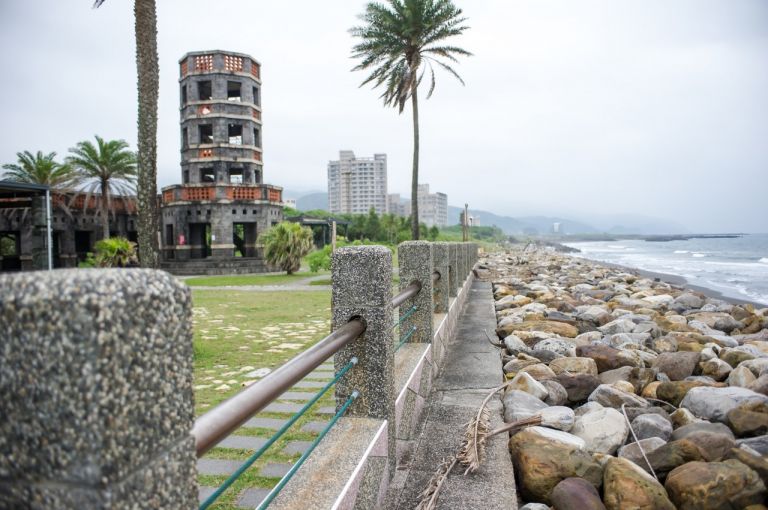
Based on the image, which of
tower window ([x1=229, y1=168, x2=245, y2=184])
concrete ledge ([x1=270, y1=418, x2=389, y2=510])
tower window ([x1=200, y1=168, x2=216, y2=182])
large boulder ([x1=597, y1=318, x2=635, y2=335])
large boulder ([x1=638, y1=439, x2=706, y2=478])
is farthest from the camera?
tower window ([x1=229, y1=168, x2=245, y2=184])

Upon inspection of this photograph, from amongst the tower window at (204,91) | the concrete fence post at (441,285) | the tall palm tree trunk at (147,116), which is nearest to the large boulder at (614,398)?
the concrete fence post at (441,285)

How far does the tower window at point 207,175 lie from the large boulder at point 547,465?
32616mm

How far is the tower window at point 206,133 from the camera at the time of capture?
3217cm

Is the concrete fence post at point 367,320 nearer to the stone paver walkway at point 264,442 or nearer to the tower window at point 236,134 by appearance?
the stone paver walkway at point 264,442

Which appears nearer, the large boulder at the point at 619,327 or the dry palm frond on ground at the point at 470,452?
the dry palm frond on ground at the point at 470,452

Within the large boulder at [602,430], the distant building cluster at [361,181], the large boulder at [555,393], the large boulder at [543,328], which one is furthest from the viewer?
the distant building cluster at [361,181]

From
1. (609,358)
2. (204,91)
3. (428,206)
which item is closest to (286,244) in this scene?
(204,91)

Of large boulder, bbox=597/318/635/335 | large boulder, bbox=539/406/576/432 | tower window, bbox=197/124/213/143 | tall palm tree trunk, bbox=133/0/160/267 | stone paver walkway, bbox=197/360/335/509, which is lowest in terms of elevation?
stone paver walkway, bbox=197/360/335/509

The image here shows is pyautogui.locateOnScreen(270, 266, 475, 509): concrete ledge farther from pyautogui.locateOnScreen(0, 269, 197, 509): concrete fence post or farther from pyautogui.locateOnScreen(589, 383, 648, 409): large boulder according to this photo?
pyautogui.locateOnScreen(589, 383, 648, 409): large boulder

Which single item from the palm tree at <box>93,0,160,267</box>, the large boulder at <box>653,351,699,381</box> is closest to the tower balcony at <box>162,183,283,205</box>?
the palm tree at <box>93,0,160,267</box>

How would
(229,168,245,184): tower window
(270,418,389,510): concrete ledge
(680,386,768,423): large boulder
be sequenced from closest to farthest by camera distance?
1. (270,418,389,510): concrete ledge
2. (680,386,768,423): large boulder
3. (229,168,245,184): tower window

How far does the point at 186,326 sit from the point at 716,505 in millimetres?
3243

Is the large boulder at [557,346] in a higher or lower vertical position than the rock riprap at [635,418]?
higher

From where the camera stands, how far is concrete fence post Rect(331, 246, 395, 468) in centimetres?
273
